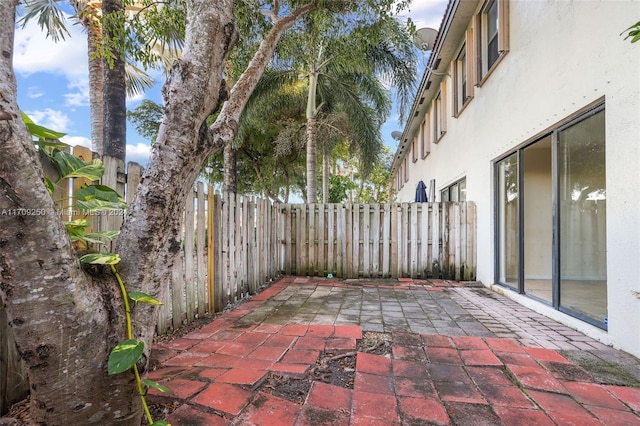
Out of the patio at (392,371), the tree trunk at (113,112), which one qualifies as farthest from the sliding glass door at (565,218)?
the tree trunk at (113,112)

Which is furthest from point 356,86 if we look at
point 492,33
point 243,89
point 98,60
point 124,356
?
point 124,356

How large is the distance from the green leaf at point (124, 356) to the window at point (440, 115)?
7966 millimetres

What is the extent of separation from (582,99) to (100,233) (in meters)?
3.92

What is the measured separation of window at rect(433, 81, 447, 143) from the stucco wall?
2.56m

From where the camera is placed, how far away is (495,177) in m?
5.09

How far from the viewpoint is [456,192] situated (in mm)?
7246

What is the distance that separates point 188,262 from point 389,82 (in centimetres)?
741

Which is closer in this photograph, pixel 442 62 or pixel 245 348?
pixel 245 348

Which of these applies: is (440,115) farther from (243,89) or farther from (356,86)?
(243,89)

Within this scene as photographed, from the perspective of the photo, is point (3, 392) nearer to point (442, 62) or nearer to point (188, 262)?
point (188, 262)

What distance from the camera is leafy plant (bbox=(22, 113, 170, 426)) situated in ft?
3.97

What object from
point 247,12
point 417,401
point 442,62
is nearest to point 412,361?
point 417,401

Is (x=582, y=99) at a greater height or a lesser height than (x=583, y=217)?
greater

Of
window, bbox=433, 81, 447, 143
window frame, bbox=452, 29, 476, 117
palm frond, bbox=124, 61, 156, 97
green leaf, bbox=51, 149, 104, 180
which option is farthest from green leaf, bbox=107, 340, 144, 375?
palm frond, bbox=124, 61, 156, 97
